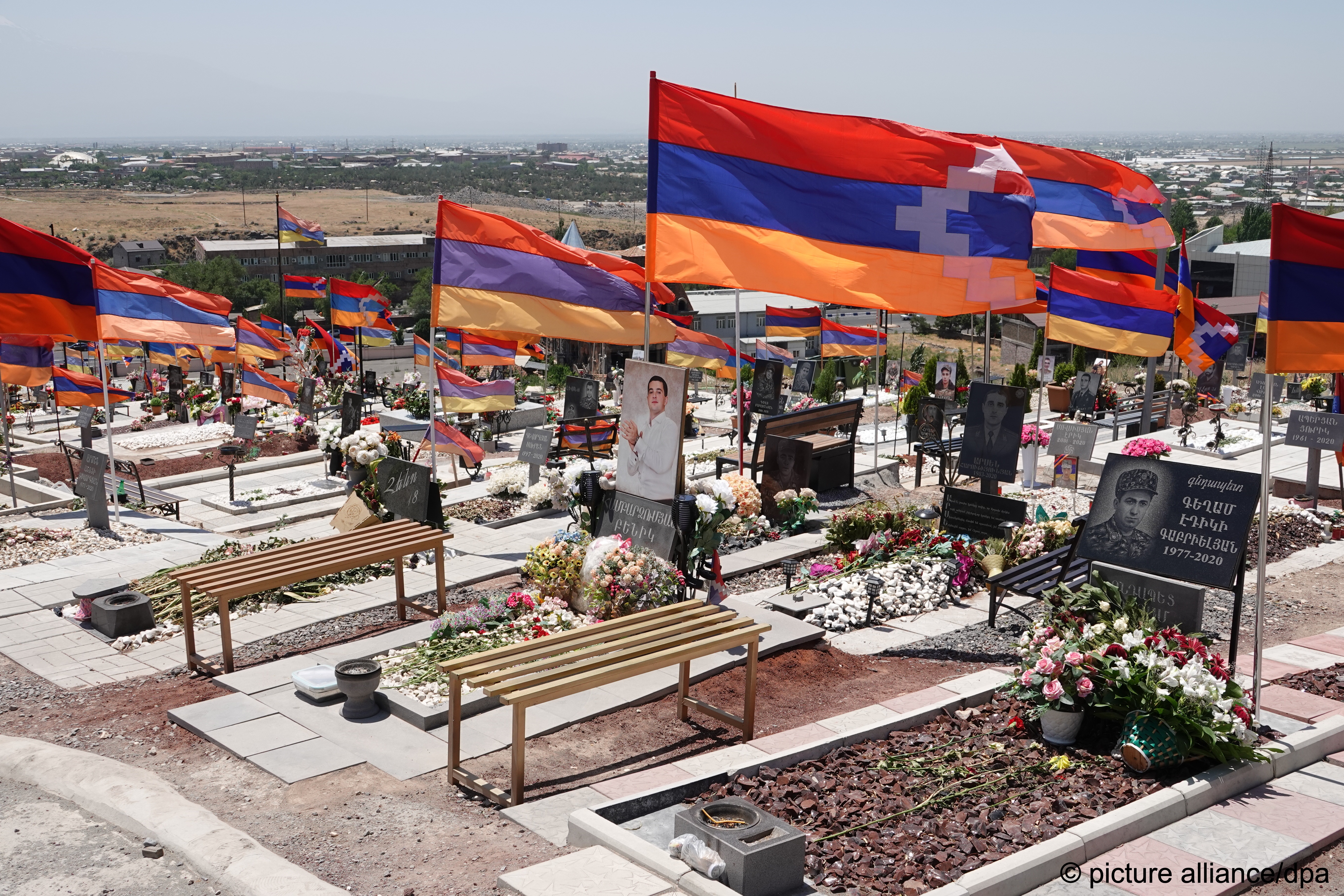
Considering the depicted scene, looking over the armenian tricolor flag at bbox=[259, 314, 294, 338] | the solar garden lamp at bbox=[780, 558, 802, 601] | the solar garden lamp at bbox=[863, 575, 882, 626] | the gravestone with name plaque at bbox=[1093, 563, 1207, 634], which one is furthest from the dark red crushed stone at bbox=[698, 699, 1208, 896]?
the armenian tricolor flag at bbox=[259, 314, 294, 338]

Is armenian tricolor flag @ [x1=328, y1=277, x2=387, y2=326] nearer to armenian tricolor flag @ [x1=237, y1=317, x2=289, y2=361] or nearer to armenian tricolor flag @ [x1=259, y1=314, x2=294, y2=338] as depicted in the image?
armenian tricolor flag @ [x1=259, y1=314, x2=294, y2=338]

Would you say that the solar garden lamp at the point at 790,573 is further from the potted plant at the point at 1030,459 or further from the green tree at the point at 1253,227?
the green tree at the point at 1253,227

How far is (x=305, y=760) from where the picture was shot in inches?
296

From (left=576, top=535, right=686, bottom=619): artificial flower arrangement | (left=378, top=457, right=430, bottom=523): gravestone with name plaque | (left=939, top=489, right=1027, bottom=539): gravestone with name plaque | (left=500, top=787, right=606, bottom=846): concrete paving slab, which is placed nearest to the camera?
(left=500, top=787, right=606, bottom=846): concrete paving slab

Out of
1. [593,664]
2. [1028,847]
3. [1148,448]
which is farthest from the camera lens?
[1148,448]

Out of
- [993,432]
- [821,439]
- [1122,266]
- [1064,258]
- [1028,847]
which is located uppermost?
[1122,266]

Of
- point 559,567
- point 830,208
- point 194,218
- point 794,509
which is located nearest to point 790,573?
point 559,567

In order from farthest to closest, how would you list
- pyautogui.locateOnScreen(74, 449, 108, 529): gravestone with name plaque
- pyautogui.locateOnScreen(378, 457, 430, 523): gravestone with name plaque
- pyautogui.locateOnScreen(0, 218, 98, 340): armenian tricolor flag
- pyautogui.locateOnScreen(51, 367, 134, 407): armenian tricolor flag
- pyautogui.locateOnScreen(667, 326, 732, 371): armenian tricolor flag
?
1. pyautogui.locateOnScreen(667, 326, 732, 371): armenian tricolor flag
2. pyautogui.locateOnScreen(51, 367, 134, 407): armenian tricolor flag
3. pyautogui.locateOnScreen(74, 449, 108, 529): gravestone with name plaque
4. pyautogui.locateOnScreen(0, 218, 98, 340): armenian tricolor flag
5. pyautogui.locateOnScreen(378, 457, 430, 523): gravestone with name plaque

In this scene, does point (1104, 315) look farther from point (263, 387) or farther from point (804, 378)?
point (263, 387)

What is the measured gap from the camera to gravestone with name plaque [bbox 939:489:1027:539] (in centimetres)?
1189

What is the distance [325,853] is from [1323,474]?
1618cm

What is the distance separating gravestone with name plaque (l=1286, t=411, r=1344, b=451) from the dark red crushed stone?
9560 millimetres

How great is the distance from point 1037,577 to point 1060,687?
323 centimetres

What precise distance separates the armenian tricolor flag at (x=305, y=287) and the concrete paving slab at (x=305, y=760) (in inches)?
1233
